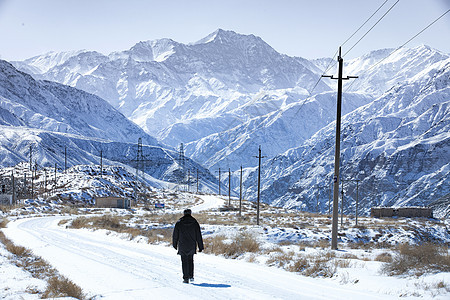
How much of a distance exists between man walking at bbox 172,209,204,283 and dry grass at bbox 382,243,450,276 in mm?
5301

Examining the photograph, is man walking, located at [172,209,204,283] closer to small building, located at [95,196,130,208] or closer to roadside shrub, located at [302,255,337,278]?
roadside shrub, located at [302,255,337,278]

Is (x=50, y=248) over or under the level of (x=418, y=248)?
under

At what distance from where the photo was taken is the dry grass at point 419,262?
1238 cm

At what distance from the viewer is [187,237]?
13180 millimetres

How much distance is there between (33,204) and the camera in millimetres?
84250

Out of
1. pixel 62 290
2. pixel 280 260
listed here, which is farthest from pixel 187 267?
pixel 280 260

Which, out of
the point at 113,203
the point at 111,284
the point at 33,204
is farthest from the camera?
the point at 113,203

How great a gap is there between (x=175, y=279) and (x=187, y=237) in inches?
47.8

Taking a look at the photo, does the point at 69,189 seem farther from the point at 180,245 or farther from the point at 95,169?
the point at 180,245

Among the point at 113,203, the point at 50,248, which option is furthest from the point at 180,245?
the point at 113,203

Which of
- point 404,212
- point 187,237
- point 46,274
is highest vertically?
point 187,237

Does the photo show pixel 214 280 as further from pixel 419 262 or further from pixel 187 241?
pixel 419 262

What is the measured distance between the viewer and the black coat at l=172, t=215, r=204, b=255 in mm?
13109

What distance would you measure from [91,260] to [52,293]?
24.3 feet
